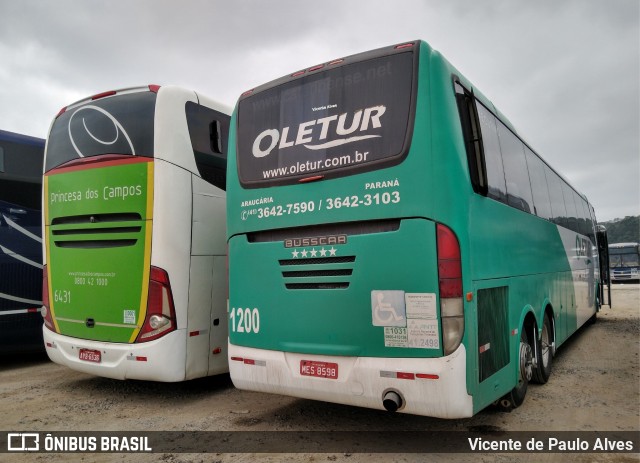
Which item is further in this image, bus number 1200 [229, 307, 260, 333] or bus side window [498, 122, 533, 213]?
bus side window [498, 122, 533, 213]

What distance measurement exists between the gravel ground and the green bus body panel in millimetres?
905

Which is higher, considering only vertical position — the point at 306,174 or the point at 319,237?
the point at 306,174

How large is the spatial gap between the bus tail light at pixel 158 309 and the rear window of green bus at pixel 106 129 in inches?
58.0

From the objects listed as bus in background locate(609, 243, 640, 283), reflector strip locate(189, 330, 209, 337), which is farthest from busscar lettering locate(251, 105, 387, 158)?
bus in background locate(609, 243, 640, 283)

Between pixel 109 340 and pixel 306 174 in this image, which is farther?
pixel 109 340

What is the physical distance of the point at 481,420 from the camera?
518cm

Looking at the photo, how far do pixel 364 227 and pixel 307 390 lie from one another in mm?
1537

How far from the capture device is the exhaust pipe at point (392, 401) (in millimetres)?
3910

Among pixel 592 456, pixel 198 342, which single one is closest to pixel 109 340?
pixel 198 342

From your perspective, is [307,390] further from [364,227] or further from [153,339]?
[153,339]

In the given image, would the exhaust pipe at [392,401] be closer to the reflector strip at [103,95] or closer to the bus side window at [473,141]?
the bus side window at [473,141]

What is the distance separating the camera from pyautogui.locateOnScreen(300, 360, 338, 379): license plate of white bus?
4.29 meters

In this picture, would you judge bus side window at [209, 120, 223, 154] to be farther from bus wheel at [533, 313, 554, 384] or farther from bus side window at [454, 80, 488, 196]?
bus wheel at [533, 313, 554, 384]

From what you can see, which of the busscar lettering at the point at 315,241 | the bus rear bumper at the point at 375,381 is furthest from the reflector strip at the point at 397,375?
the busscar lettering at the point at 315,241
